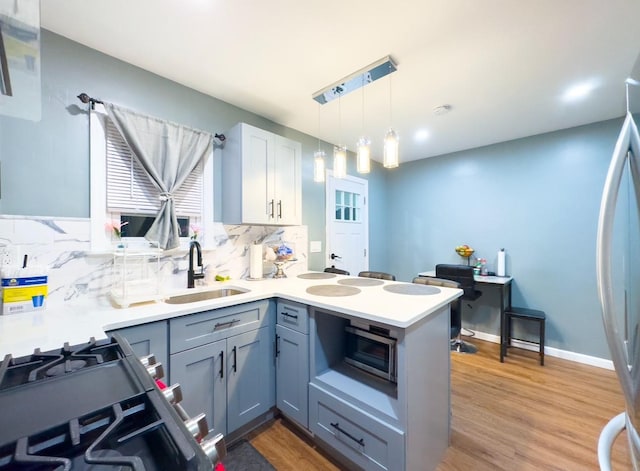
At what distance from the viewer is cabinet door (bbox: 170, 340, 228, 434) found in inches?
56.7

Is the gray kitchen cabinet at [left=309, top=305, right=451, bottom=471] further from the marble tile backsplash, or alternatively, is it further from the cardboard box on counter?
the cardboard box on counter

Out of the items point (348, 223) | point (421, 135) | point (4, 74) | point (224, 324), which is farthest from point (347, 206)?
point (4, 74)

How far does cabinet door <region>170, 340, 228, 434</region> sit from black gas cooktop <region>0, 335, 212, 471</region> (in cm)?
76

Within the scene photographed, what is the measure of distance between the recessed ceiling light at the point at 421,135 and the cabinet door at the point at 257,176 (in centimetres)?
174

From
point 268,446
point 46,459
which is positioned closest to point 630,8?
point 46,459

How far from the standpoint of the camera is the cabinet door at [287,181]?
2.44 metres

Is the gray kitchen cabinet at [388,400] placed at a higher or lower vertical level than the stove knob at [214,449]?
lower

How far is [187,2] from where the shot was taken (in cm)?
138

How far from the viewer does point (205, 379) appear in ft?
5.00

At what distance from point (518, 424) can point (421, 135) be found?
9.33 ft

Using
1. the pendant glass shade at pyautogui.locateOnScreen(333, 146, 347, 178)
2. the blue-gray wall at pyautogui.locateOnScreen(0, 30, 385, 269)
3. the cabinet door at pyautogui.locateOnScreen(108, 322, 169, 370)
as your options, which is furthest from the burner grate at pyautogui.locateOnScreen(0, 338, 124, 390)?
the pendant glass shade at pyautogui.locateOnScreen(333, 146, 347, 178)

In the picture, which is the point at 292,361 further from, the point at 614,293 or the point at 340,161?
the point at 614,293

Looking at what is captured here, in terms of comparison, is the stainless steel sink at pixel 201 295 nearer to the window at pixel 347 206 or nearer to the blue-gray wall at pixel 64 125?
the blue-gray wall at pixel 64 125

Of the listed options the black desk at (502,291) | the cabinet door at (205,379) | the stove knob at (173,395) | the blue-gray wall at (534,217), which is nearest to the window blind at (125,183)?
the cabinet door at (205,379)
